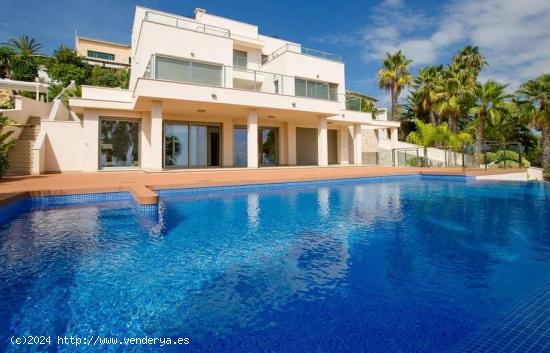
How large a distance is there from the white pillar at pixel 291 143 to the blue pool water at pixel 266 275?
44.5ft

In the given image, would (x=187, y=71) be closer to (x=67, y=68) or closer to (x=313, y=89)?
(x=313, y=89)

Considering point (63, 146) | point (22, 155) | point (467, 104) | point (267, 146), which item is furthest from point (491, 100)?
point (22, 155)

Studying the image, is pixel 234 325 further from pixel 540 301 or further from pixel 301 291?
pixel 540 301

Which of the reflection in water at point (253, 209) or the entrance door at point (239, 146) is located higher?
the entrance door at point (239, 146)

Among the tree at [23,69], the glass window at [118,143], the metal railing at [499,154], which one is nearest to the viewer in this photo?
the glass window at [118,143]

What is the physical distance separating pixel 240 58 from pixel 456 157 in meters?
18.9

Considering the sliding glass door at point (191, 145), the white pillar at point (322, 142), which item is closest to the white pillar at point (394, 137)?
the white pillar at point (322, 142)

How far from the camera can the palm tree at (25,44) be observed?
141 feet

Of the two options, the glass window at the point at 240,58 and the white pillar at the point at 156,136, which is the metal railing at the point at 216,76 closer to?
the white pillar at the point at 156,136

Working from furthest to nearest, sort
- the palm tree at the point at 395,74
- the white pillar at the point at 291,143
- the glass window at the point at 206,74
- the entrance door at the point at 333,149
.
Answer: the palm tree at the point at 395,74 < the entrance door at the point at 333,149 < the white pillar at the point at 291,143 < the glass window at the point at 206,74

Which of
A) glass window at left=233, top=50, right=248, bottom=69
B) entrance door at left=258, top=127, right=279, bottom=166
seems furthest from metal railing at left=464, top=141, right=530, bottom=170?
glass window at left=233, top=50, right=248, bottom=69

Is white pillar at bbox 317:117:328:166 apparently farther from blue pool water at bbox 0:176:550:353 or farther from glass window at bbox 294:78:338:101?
blue pool water at bbox 0:176:550:353

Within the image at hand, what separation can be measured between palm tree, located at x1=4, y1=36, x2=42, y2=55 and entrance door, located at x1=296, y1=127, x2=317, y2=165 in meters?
45.4

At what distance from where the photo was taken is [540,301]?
3006 millimetres
